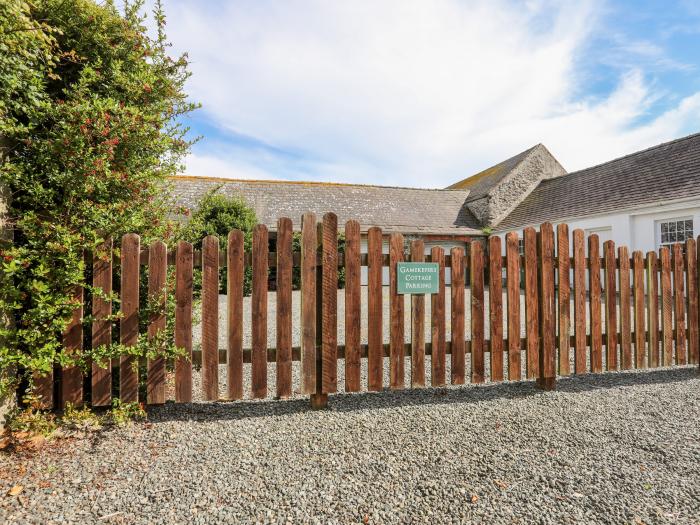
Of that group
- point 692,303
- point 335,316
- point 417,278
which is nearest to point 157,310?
point 335,316

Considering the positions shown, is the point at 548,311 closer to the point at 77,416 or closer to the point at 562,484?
the point at 562,484

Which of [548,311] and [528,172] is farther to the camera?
[528,172]

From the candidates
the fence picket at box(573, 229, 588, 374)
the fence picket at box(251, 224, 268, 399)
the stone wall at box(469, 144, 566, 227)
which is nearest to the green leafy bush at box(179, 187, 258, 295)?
the fence picket at box(251, 224, 268, 399)

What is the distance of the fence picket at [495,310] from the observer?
153 inches

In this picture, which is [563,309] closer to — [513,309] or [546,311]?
[546,311]

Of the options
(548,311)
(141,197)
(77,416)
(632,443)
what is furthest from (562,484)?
(141,197)

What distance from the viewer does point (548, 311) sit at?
4.06 metres

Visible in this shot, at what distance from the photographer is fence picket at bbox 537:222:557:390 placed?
405 centimetres

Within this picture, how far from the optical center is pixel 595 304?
169 inches

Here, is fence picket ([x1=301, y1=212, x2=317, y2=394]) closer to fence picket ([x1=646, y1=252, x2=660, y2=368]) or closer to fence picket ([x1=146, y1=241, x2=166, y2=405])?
fence picket ([x1=146, y1=241, x2=166, y2=405])

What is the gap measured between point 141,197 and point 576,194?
17712mm

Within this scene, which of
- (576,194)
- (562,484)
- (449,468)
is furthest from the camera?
(576,194)

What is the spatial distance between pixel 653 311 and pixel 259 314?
4.60 metres

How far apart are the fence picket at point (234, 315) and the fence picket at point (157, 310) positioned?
0.51 meters
